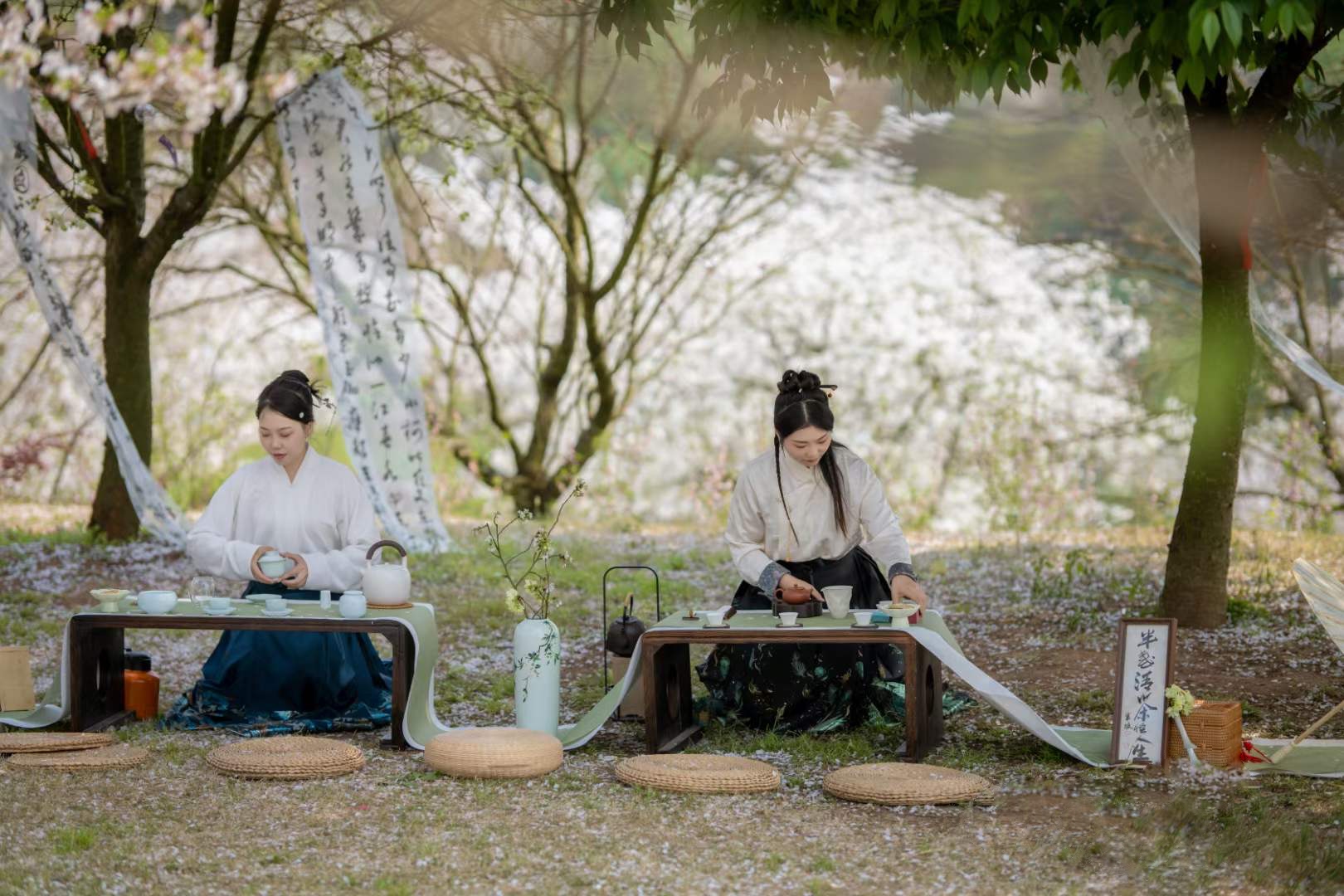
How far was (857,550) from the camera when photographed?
4.84m

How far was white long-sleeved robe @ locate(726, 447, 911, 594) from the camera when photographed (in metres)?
4.72

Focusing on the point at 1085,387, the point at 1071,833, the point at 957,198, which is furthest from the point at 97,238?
the point at 1071,833

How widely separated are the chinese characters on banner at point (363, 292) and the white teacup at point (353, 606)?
12.4ft

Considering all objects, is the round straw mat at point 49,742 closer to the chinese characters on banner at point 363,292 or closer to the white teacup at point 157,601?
the white teacup at point 157,601

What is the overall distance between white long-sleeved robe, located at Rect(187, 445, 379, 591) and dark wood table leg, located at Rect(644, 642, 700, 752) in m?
1.12

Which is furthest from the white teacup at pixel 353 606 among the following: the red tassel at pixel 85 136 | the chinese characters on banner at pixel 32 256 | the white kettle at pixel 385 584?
the red tassel at pixel 85 136

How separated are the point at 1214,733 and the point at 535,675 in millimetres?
2001

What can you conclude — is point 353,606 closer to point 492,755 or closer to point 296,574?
point 296,574

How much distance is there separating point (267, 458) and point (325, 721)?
0.91m

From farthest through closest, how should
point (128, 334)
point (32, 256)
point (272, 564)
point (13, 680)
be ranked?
point (128, 334)
point (32, 256)
point (13, 680)
point (272, 564)

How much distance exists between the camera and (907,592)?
14.5 feet

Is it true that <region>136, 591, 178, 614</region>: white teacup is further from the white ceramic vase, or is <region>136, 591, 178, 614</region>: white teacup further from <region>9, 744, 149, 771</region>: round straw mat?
the white ceramic vase

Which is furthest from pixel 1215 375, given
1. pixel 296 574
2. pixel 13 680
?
pixel 13 680

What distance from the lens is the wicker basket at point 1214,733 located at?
397 centimetres
